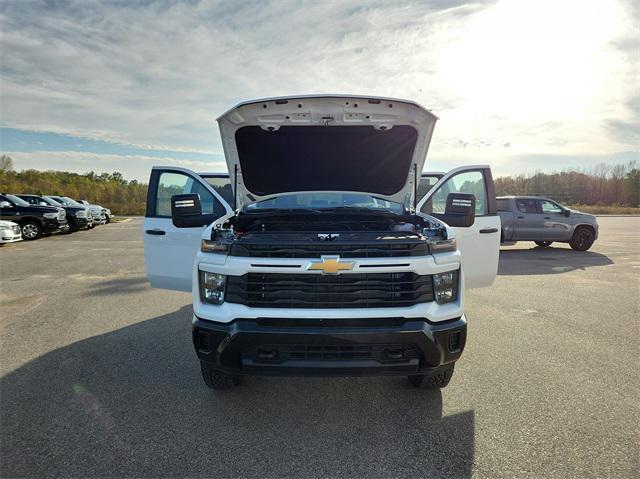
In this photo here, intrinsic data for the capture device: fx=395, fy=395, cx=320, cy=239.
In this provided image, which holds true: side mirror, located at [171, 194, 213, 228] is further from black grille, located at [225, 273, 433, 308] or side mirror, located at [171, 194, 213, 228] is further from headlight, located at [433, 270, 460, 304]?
headlight, located at [433, 270, 460, 304]

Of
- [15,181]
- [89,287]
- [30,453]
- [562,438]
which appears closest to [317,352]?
[562,438]

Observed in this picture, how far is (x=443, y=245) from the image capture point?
2.83 meters

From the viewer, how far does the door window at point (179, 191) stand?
4.35 metres

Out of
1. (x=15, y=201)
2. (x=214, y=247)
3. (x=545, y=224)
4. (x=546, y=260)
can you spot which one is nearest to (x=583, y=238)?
(x=545, y=224)

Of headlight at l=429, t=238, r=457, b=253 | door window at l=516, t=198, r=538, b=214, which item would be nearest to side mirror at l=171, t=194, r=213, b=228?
headlight at l=429, t=238, r=457, b=253

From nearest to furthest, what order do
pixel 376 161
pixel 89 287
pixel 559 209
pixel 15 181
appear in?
pixel 376 161 < pixel 89 287 < pixel 559 209 < pixel 15 181

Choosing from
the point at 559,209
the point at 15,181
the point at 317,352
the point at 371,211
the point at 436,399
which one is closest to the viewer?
the point at 317,352

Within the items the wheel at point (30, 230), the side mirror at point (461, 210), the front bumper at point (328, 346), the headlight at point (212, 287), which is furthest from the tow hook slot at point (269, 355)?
the wheel at point (30, 230)

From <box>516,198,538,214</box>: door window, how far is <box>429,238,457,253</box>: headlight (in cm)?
1027

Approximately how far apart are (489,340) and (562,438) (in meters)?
1.84

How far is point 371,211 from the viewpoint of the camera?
12.7ft

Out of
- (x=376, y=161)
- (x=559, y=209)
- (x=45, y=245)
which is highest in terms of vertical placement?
(x=376, y=161)

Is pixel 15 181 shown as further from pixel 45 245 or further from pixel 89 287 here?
pixel 89 287

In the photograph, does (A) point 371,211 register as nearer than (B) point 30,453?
No
